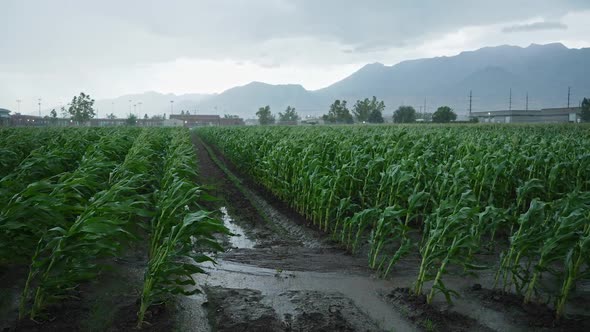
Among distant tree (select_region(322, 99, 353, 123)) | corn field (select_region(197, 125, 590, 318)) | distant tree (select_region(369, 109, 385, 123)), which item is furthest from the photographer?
distant tree (select_region(322, 99, 353, 123))

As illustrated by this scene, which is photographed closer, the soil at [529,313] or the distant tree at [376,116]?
the soil at [529,313]

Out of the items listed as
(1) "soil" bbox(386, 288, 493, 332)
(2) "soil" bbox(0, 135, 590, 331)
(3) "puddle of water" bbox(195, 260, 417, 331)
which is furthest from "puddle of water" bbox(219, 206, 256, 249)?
(1) "soil" bbox(386, 288, 493, 332)

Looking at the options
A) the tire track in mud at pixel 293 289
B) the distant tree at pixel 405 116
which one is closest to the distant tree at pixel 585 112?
the distant tree at pixel 405 116

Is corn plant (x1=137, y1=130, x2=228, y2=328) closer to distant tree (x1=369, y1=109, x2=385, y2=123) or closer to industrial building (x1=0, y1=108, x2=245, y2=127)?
industrial building (x1=0, y1=108, x2=245, y2=127)

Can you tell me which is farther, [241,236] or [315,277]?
[241,236]

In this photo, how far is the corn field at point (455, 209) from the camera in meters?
4.24

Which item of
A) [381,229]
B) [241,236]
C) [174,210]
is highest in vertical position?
[174,210]

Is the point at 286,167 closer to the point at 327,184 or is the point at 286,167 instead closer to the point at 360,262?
the point at 327,184

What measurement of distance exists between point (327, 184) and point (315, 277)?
2.62 metres

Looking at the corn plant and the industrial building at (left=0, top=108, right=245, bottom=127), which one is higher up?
the industrial building at (left=0, top=108, right=245, bottom=127)

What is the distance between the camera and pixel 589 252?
3832 mm

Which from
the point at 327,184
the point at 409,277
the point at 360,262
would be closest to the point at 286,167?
the point at 327,184

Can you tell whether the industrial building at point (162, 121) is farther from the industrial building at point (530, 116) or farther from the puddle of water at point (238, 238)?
the puddle of water at point (238, 238)

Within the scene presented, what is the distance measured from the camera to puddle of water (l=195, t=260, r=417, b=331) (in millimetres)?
4301
